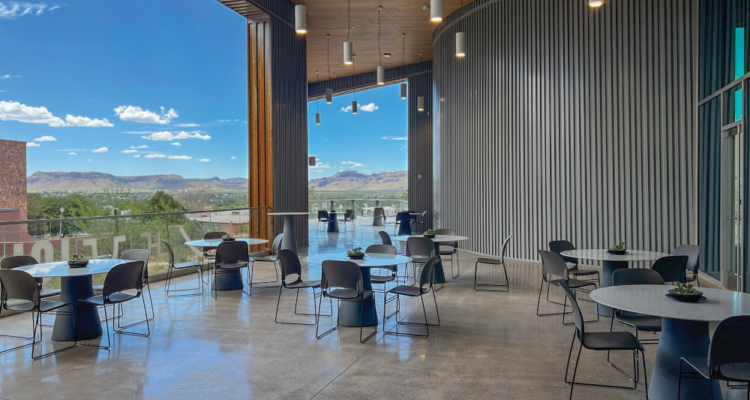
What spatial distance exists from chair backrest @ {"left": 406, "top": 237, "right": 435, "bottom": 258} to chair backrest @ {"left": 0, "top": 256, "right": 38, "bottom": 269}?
4332 mm

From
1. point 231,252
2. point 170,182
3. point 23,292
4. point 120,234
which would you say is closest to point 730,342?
point 23,292

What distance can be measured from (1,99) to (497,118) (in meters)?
23.4

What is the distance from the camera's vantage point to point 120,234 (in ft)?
21.9

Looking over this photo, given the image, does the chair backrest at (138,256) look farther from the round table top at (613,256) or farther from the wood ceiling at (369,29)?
the wood ceiling at (369,29)

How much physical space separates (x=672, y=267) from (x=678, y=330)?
2.02 m

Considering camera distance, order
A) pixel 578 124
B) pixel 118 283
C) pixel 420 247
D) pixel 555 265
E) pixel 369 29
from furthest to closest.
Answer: pixel 369 29
pixel 578 124
pixel 420 247
pixel 555 265
pixel 118 283

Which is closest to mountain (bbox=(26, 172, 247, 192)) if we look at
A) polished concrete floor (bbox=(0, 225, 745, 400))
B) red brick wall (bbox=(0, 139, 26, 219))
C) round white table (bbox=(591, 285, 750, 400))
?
red brick wall (bbox=(0, 139, 26, 219))

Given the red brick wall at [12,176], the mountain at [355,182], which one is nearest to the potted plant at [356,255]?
the red brick wall at [12,176]

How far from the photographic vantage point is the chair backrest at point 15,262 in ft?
14.9

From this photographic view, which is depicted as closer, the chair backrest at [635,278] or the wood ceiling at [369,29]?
the chair backrest at [635,278]

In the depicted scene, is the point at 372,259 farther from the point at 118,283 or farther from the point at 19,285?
the point at 19,285

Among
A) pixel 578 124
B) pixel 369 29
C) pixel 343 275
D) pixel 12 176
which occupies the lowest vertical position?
pixel 343 275

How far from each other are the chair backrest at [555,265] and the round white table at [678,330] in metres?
1.66

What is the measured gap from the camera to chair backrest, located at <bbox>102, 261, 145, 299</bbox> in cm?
394
